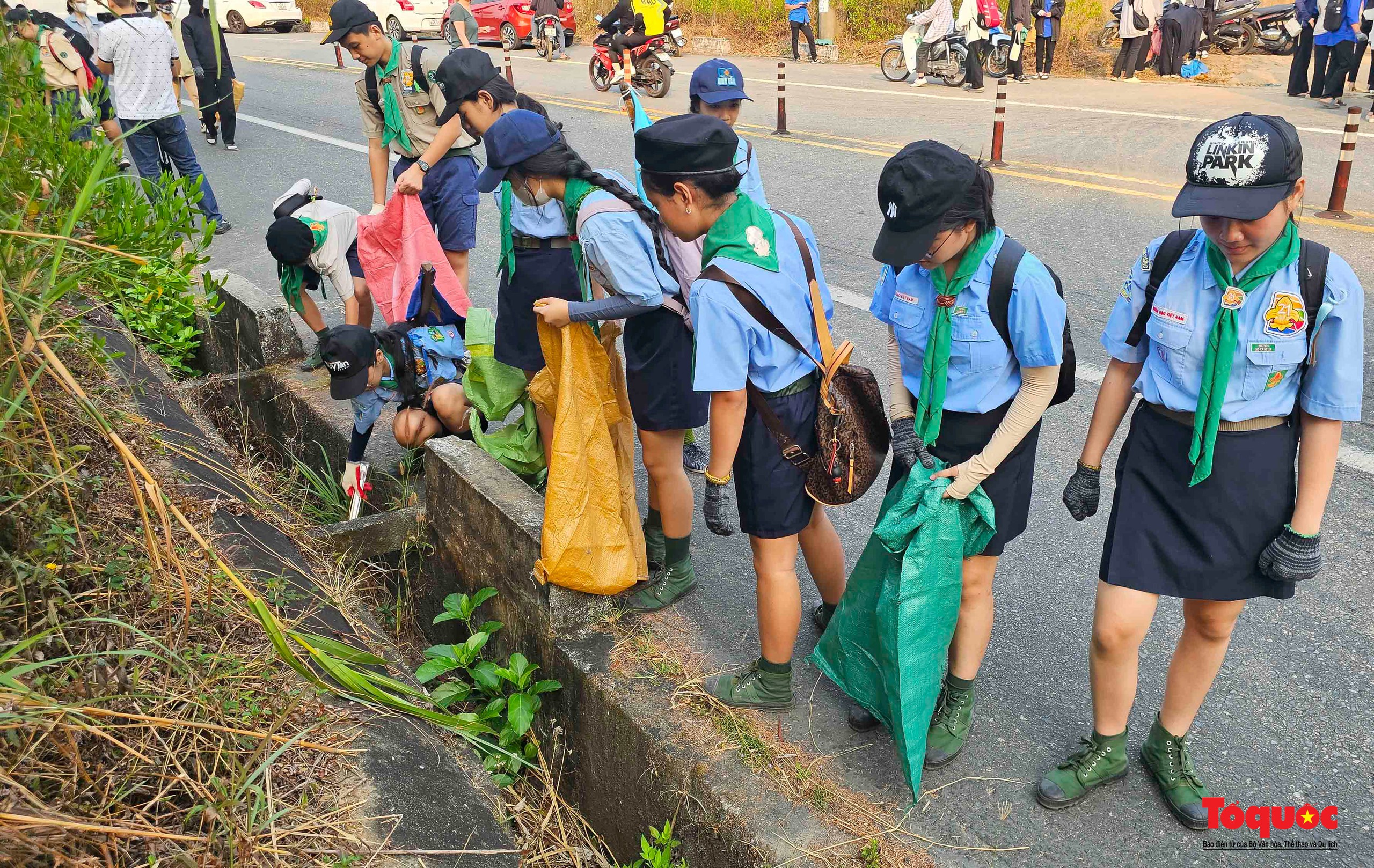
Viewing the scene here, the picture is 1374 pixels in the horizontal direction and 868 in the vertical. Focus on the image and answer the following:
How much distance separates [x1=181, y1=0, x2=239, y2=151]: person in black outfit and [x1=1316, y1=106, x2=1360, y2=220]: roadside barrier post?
11414 mm

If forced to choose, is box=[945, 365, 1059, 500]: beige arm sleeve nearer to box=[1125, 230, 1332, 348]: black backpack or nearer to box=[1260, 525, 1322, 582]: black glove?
box=[1125, 230, 1332, 348]: black backpack

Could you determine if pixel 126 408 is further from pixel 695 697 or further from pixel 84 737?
pixel 695 697

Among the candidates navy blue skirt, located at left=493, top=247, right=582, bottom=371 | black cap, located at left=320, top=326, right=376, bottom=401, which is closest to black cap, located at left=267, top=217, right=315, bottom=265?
black cap, located at left=320, top=326, right=376, bottom=401

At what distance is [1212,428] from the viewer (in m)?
2.41

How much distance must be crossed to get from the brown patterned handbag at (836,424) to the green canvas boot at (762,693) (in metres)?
0.55

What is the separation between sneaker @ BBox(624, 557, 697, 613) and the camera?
141 inches

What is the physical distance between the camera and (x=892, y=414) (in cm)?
298

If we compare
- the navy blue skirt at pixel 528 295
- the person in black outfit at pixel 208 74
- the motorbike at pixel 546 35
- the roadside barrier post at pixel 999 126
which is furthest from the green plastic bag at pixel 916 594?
the motorbike at pixel 546 35

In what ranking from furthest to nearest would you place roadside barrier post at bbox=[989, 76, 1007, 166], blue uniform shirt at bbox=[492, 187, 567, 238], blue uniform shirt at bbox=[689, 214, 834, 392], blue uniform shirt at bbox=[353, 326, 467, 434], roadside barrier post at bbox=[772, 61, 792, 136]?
roadside barrier post at bbox=[772, 61, 792, 136] → roadside barrier post at bbox=[989, 76, 1007, 166] → blue uniform shirt at bbox=[353, 326, 467, 434] → blue uniform shirt at bbox=[492, 187, 567, 238] → blue uniform shirt at bbox=[689, 214, 834, 392]

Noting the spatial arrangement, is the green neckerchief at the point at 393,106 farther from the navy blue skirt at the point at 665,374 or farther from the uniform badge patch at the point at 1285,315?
the uniform badge patch at the point at 1285,315

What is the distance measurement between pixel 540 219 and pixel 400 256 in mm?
1533

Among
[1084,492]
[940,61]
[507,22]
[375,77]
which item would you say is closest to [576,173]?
[1084,492]

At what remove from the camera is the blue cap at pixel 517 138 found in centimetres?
350

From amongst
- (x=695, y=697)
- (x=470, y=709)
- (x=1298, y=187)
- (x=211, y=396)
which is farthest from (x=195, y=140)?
(x=1298, y=187)
